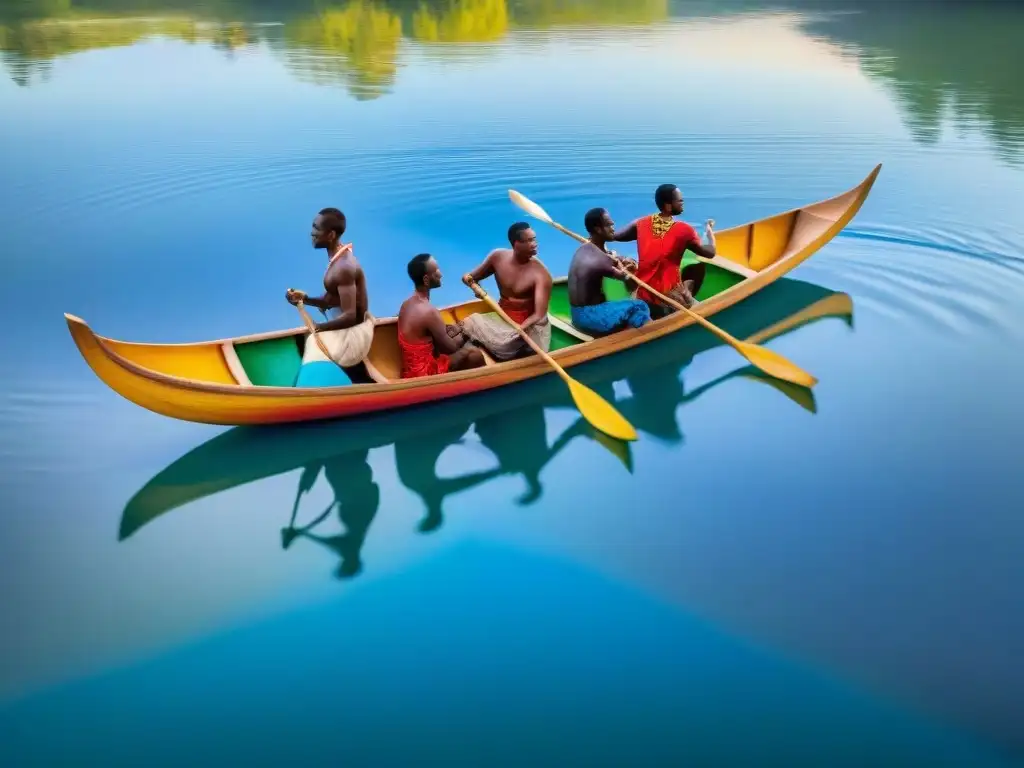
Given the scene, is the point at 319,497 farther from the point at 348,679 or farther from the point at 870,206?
the point at 870,206

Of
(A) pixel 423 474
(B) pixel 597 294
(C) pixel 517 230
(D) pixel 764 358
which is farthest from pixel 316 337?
(D) pixel 764 358

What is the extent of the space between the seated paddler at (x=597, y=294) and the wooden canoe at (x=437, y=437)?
1.41 feet

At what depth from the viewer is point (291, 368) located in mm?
→ 6480

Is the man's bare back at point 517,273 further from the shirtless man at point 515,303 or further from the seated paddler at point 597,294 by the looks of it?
the seated paddler at point 597,294

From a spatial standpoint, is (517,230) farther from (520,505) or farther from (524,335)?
(520,505)

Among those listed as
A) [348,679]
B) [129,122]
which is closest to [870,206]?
[348,679]

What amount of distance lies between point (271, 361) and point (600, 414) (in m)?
2.33

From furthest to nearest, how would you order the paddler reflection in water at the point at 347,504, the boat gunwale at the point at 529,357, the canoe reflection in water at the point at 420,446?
1. the canoe reflection in water at the point at 420,446
2. the boat gunwale at the point at 529,357
3. the paddler reflection in water at the point at 347,504

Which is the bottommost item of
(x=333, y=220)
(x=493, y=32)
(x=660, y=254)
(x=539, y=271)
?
(x=660, y=254)

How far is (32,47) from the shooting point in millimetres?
20125

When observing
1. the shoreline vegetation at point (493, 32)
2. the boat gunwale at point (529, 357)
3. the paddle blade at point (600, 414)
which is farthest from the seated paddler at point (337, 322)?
the shoreline vegetation at point (493, 32)

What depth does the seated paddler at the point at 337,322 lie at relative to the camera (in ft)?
20.3

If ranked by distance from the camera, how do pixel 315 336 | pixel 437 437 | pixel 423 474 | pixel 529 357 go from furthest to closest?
pixel 529 357, pixel 437 437, pixel 315 336, pixel 423 474

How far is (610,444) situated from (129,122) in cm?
1103
